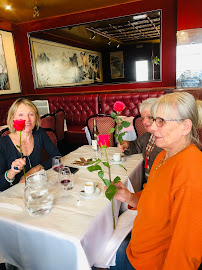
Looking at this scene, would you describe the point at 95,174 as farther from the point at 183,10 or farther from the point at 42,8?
the point at 42,8

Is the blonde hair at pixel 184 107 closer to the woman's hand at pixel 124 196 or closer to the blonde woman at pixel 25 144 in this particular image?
the woman's hand at pixel 124 196

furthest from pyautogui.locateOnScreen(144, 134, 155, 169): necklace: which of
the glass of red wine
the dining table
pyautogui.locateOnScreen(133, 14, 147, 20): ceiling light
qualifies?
pyautogui.locateOnScreen(133, 14, 147, 20): ceiling light

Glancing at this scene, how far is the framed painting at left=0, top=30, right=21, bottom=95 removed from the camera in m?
5.96

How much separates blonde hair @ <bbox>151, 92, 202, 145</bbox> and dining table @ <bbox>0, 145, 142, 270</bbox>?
38 cm

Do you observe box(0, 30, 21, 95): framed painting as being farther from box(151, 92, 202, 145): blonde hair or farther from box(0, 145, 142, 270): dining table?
box(151, 92, 202, 145): blonde hair

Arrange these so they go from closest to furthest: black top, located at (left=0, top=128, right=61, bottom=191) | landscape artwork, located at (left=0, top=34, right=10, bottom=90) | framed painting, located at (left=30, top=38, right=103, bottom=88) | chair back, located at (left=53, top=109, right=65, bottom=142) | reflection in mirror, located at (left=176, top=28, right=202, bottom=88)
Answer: black top, located at (left=0, top=128, right=61, bottom=191), chair back, located at (left=53, top=109, right=65, bottom=142), reflection in mirror, located at (left=176, top=28, right=202, bottom=88), landscape artwork, located at (left=0, top=34, right=10, bottom=90), framed painting, located at (left=30, top=38, right=103, bottom=88)

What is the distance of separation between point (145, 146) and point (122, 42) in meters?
4.71

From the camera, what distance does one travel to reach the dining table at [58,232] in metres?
1.04

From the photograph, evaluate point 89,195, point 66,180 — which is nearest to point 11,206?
point 66,180

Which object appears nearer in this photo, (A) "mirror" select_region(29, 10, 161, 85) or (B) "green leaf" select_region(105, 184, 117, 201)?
(B) "green leaf" select_region(105, 184, 117, 201)

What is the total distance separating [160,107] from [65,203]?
2.63 feet

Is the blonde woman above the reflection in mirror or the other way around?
the other way around

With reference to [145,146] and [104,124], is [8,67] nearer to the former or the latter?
[104,124]

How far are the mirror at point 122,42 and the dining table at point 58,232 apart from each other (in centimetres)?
456
